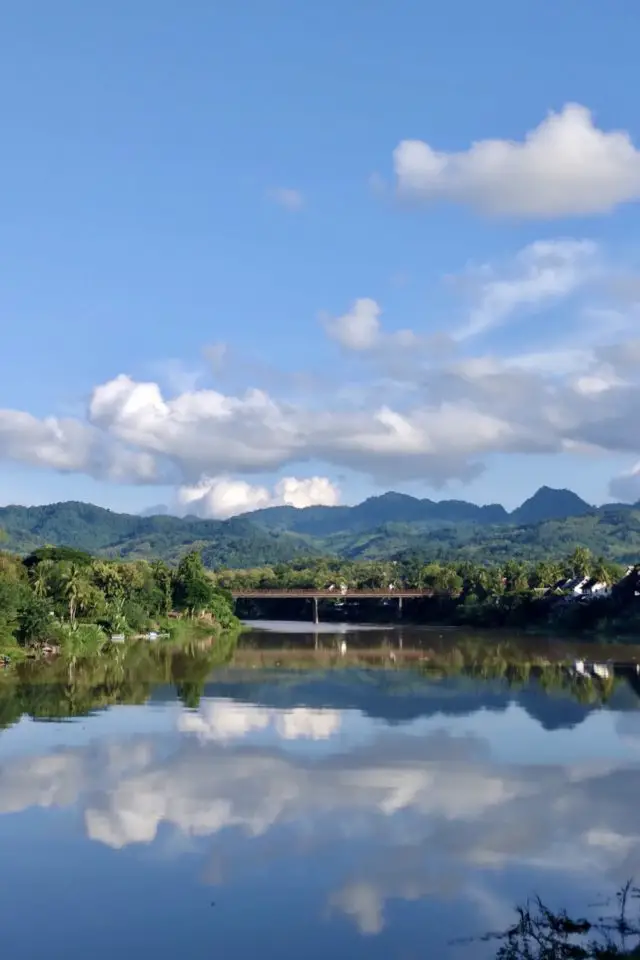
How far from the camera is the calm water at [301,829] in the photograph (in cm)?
1830

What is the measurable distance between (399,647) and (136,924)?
252 feet

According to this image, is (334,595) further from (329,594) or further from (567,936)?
(567,936)

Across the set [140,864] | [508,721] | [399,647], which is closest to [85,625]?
[399,647]

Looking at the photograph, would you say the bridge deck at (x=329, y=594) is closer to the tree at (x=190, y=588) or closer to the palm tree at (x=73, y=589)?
the tree at (x=190, y=588)

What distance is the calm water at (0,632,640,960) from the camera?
18297 mm

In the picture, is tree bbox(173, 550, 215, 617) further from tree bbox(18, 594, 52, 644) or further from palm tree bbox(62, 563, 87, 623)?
tree bbox(18, 594, 52, 644)

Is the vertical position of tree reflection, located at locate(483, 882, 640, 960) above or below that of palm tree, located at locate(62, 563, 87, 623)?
below

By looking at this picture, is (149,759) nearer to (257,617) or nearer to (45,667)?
(45,667)

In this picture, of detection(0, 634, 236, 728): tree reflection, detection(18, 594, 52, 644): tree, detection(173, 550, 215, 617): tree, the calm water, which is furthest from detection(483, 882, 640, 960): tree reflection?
detection(173, 550, 215, 617): tree

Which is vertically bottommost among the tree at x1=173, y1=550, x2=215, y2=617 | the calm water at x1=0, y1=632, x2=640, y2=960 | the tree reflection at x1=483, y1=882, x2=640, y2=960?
the calm water at x1=0, y1=632, x2=640, y2=960

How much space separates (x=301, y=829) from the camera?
24.8 metres

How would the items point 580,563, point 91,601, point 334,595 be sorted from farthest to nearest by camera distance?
point 334,595 → point 580,563 → point 91,601

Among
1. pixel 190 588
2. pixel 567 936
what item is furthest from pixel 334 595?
pixel 567 936

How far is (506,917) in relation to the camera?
60.9 ft
